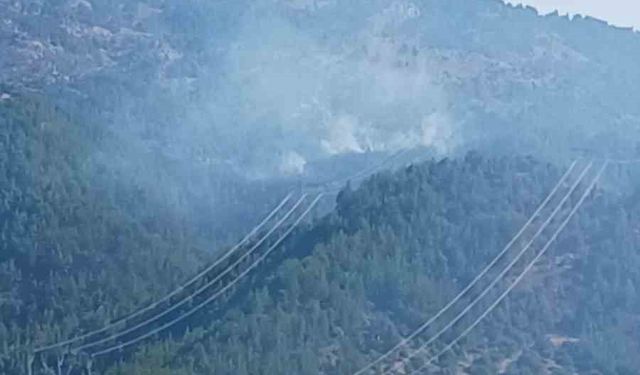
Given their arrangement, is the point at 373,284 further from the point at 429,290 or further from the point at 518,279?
the point at 518,279

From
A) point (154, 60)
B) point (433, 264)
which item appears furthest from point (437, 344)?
point (154, 60)

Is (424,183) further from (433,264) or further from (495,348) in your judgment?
(495,348)

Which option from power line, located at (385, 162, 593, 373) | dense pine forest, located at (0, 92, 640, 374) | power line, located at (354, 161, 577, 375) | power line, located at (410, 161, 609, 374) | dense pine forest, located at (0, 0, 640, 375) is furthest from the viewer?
dense pine forest, located at (0, 0, 640, 375)

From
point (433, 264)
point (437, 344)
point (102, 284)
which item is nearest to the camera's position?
point (437, 344)

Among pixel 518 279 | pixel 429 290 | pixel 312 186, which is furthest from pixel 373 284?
pixel 312 186

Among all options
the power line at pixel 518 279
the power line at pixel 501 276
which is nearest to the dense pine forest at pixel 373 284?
the power line at pixel 518 279

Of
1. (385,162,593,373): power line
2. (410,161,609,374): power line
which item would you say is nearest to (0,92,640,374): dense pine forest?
(410,161,609,374): power line

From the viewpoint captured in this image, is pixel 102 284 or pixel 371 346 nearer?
pixel 371 346

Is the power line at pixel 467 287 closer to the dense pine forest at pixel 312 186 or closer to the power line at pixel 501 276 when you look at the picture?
the dense pine forest at pixel 312 186

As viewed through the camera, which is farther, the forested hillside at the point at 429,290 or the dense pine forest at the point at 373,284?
the dense pine forest at the point at 373,284

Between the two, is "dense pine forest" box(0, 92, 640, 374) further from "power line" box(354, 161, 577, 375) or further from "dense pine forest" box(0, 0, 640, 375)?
"power line" box(354, 161, 577, 375)

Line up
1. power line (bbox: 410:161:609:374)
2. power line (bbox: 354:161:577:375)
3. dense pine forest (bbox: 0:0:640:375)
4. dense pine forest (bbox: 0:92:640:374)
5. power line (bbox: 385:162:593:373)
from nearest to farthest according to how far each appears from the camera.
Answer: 1. power line (bbox: 354:161:577:375)
2. power line (bbox: 410:161:609:374)
3. dense pine forest (bbox: 0:92:640:374)
4. power line (bbox: 385:162:593:373)
5. dense pine forest (bbox: 0:0:640:375)
